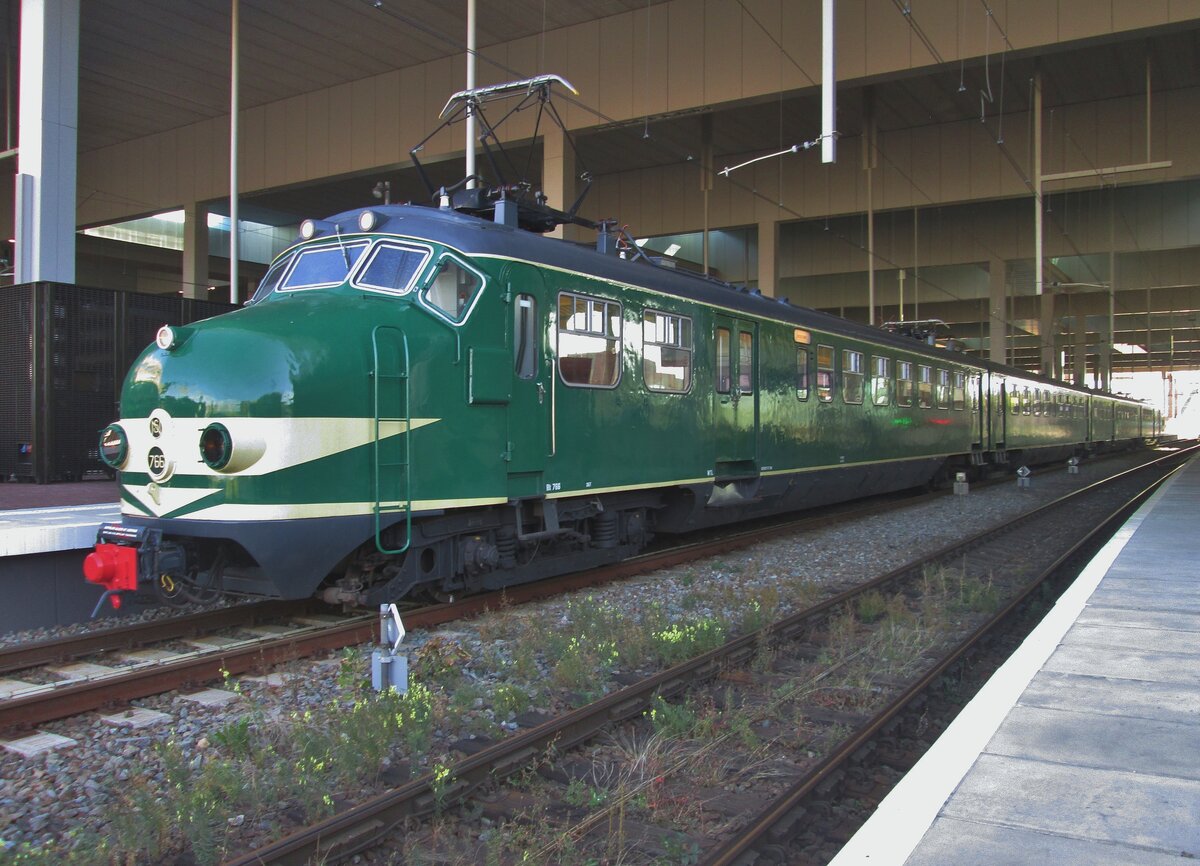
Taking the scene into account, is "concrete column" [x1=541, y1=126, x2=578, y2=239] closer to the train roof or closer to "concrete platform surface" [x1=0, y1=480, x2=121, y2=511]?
the train roof

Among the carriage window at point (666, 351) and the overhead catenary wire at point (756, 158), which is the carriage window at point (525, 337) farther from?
the overhead catenary wire at point (756, 158)

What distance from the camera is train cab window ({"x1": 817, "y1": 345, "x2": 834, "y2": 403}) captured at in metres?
14.0

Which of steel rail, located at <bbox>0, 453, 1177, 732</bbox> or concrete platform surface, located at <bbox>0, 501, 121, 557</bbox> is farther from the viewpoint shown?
concrete platform surface, located at <bbox>0, 501, 121, 557</bbox>

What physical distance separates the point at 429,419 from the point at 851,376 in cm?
969

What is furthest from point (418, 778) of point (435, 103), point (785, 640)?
point (435, 103)

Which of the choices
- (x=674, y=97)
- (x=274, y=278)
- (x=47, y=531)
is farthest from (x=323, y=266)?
(x=674, y=97)

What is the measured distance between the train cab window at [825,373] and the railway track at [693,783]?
476 centimetres

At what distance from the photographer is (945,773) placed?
388cm

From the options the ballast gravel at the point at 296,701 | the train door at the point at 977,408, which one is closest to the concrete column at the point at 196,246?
the train door at the point at 977,408

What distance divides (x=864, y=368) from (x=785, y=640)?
9.25 metres

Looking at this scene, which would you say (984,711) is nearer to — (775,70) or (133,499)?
(133,499)

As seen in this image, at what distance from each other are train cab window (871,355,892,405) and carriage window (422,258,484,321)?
1000 centimetres

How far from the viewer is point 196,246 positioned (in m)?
28.9

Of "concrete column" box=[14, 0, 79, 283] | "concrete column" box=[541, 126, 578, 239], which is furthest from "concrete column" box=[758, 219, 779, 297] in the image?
"concrete column" box=[14, 0, 79, 283]
